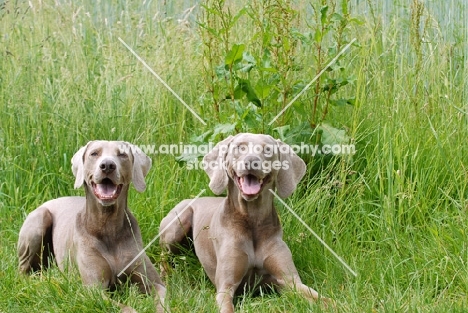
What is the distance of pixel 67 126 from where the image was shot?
646 centimetres

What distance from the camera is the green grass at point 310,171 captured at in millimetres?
4582

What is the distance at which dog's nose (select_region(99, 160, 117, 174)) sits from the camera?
468 centimetres

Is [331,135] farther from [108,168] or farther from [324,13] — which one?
[108,168]

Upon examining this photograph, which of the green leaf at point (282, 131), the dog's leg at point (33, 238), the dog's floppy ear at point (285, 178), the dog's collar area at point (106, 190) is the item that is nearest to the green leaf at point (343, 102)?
the green leaf at point (282, 131)

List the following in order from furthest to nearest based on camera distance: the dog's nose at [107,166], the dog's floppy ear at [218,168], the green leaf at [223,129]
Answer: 1. the green leaf at [223,129]
2. the dog's floppy ear at [218,168]
3. the dog's nose at [107,166]

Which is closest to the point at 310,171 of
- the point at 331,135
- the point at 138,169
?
the point at 331,135

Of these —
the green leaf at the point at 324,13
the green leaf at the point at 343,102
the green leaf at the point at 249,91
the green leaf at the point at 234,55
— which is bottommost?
the green leaf at the point at 343,102

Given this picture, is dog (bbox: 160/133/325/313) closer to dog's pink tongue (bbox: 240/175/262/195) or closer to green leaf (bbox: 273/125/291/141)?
dog's pink tongue (bbox: 240/175/262/195)

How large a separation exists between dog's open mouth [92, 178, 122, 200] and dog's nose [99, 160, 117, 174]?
0.14 metres

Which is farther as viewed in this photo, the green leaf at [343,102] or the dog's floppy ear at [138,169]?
the green leaf at [343,102]

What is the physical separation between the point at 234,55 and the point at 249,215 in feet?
3.71

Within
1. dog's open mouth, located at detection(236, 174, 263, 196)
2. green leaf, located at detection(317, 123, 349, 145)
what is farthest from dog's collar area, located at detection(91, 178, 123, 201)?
green leaf, located at detection(317, 123, 349, 145)

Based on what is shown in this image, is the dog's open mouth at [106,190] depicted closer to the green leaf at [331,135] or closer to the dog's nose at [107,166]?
the dog's nose at [107,166]

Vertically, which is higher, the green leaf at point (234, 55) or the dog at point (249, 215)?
the green leaf at point (234, 55)
